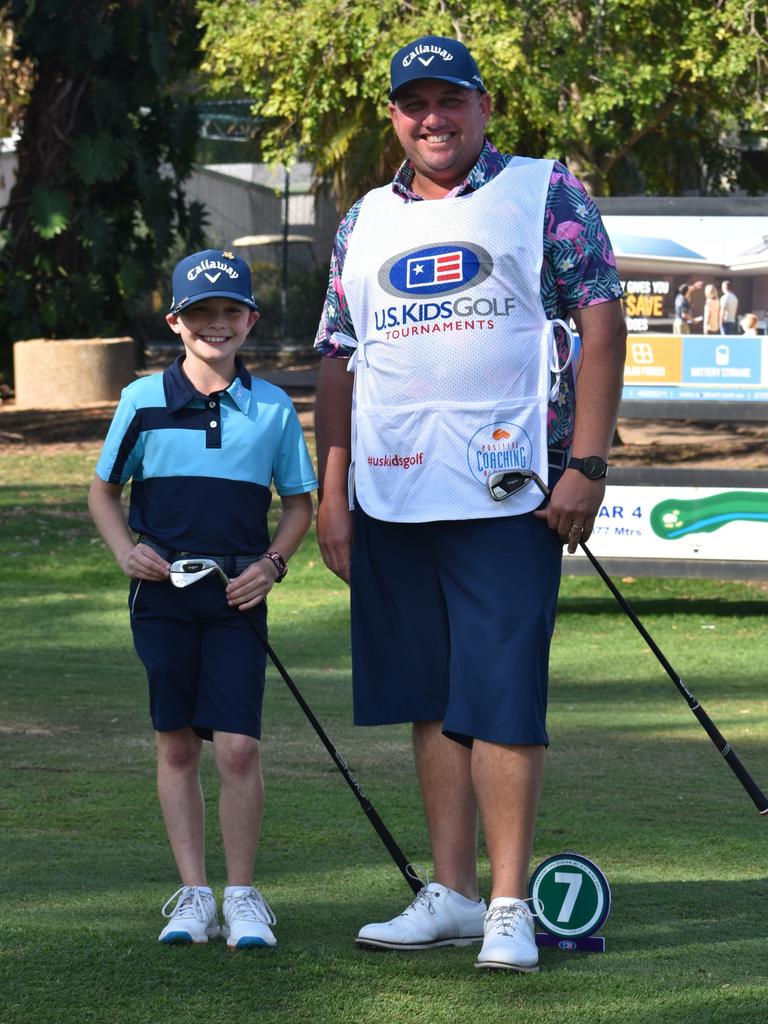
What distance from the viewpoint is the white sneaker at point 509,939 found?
3543 mm

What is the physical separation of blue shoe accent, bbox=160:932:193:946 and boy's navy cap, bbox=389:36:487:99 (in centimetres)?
193

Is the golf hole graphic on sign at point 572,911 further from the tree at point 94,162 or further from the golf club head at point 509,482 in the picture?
the tree at point 94,162

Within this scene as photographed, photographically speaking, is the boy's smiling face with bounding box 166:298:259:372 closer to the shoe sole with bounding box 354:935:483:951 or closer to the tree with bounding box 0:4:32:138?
the shoe sole with bounding box 354:935:483:951

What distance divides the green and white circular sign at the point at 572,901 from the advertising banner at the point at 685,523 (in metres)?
7.66

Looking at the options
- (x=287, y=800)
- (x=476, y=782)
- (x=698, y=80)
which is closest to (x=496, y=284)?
(x=476, y=782)

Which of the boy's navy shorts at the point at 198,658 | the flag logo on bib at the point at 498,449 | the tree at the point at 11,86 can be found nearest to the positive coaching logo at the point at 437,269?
the flag logo on bib at the point at 498,449

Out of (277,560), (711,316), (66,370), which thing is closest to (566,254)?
(277,560)

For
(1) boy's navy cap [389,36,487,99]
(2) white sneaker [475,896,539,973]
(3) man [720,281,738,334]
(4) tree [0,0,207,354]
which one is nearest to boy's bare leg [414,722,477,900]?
(2) white sneaker [475,896,539,973]

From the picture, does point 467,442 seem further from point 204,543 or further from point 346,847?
point 346,847

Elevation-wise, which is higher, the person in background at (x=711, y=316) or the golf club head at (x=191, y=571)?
the golf club head at (x=191, y=571)

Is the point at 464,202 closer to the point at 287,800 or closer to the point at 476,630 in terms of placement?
the point at 476,630

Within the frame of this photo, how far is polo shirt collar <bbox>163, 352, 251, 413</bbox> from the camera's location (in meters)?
3.96

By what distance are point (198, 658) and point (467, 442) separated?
793 mm

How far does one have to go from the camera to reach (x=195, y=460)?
395 cm
